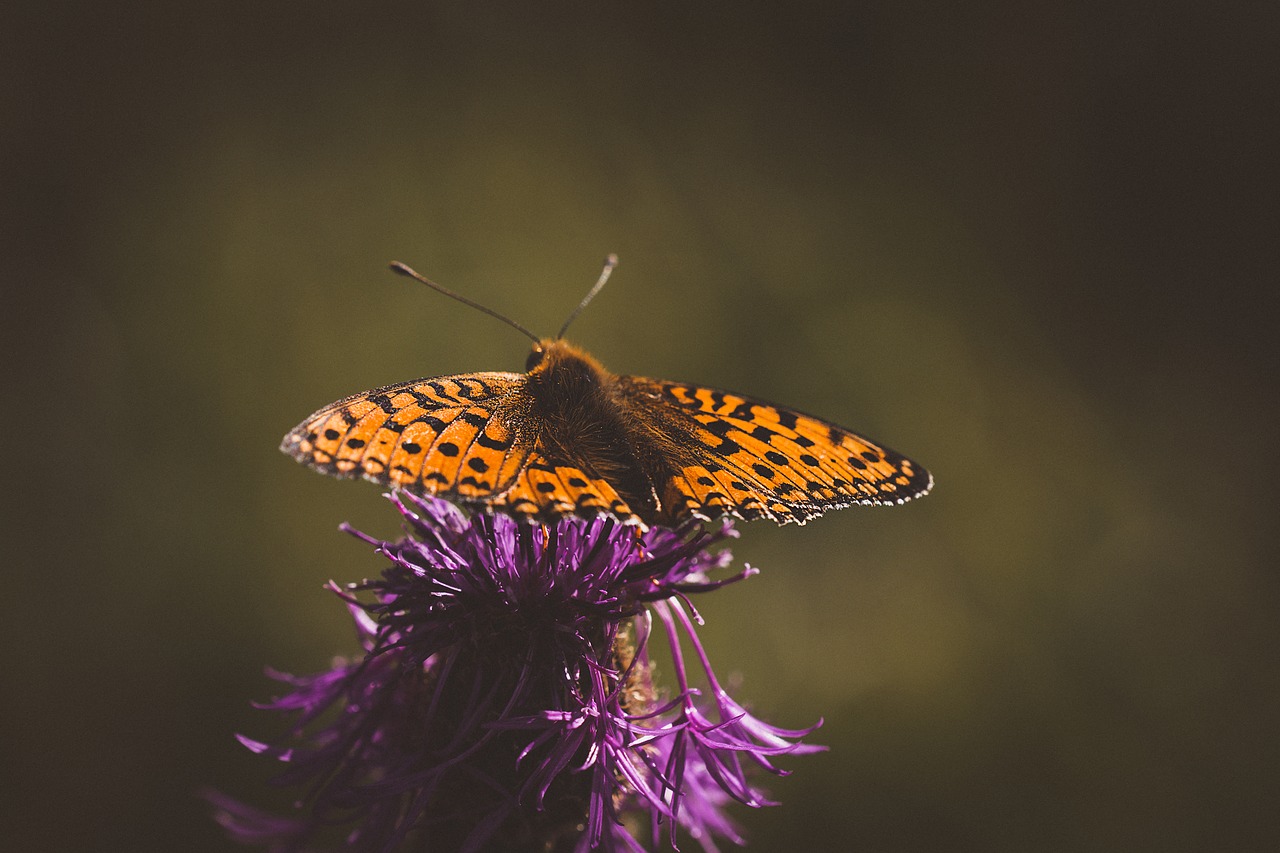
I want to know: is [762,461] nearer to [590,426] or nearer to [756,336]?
[590,426]

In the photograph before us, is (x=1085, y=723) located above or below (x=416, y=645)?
above

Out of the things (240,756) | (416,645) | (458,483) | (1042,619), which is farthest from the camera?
(1042,619)

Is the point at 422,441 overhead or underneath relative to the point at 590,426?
underneath

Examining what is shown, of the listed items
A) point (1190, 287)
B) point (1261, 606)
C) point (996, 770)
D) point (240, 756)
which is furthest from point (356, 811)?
point (1190, 287)

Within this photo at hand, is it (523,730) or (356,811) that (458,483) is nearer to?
(523,730)

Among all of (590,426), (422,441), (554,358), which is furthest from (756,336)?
(422,441)

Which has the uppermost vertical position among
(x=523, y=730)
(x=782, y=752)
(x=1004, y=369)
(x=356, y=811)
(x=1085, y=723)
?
(x=1004, y=369)

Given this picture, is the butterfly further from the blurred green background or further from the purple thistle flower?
the blurred green background

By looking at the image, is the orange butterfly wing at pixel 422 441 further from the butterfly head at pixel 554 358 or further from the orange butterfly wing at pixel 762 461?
the orange butterfly wing at pixel 762 461
